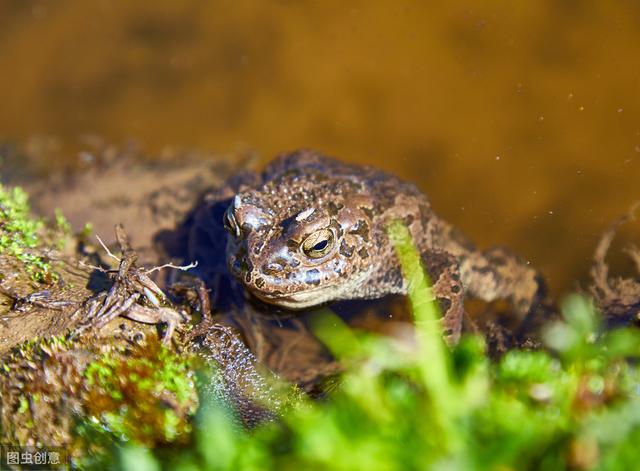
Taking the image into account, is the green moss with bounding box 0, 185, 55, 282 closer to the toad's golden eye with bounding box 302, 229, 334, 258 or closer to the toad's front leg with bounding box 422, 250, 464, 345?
the toad's golden eye with bounding box 302, 229, 334, 258

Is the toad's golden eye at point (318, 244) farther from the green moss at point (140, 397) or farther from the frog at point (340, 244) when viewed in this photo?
the green moss at point (140, 397)

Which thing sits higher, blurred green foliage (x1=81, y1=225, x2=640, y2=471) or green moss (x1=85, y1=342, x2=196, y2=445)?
blurred green foliage (x1=81, y1=225, x2=640, y2=471)

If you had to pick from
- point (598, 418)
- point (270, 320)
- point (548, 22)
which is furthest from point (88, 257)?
point (548, 22)

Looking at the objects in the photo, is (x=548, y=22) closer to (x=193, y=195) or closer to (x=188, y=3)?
(x=193, y=195)

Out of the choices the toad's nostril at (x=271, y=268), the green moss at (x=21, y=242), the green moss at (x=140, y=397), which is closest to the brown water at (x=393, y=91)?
the toad's nostril at (x=271, y=268)

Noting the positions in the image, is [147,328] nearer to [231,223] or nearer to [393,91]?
[231,223]

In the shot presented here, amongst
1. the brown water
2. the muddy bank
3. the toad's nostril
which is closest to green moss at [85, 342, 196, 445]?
the muddy bank

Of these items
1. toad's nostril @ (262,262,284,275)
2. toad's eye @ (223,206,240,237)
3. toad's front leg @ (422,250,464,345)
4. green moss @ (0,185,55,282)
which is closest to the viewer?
green moss @ (0,185,55,282)
